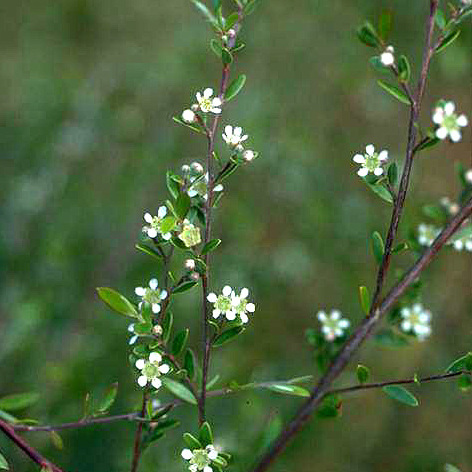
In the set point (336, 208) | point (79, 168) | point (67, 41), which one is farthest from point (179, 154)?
point (67, 41)

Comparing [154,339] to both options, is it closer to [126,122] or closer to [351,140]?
[126,122]

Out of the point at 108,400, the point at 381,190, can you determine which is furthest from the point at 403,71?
the point at 108,400

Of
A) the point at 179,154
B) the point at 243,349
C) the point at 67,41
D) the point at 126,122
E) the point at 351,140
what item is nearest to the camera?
the point at 126,122

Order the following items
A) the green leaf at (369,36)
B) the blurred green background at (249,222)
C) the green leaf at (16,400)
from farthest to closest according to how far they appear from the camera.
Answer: the blurred green background at (249,222), the green leaf at (16,400), the green leaf at (369,36)

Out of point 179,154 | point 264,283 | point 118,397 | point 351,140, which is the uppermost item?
point 351,140

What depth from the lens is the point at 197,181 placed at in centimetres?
125

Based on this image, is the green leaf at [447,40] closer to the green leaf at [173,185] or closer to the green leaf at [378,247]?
the green leaf at [378,247]

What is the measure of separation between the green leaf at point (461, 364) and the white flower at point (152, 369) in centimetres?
48

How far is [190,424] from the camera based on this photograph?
2.25 meters

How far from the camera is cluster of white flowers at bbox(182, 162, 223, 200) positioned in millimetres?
1231

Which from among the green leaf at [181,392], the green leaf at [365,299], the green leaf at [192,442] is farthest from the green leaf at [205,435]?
the green leaf at [365,299]

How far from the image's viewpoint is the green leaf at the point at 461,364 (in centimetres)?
123

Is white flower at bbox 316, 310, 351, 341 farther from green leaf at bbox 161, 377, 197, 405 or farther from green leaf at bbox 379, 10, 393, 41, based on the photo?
green leaf at bbox 379, 10, 393, 41

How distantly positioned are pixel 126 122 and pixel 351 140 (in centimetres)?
109
